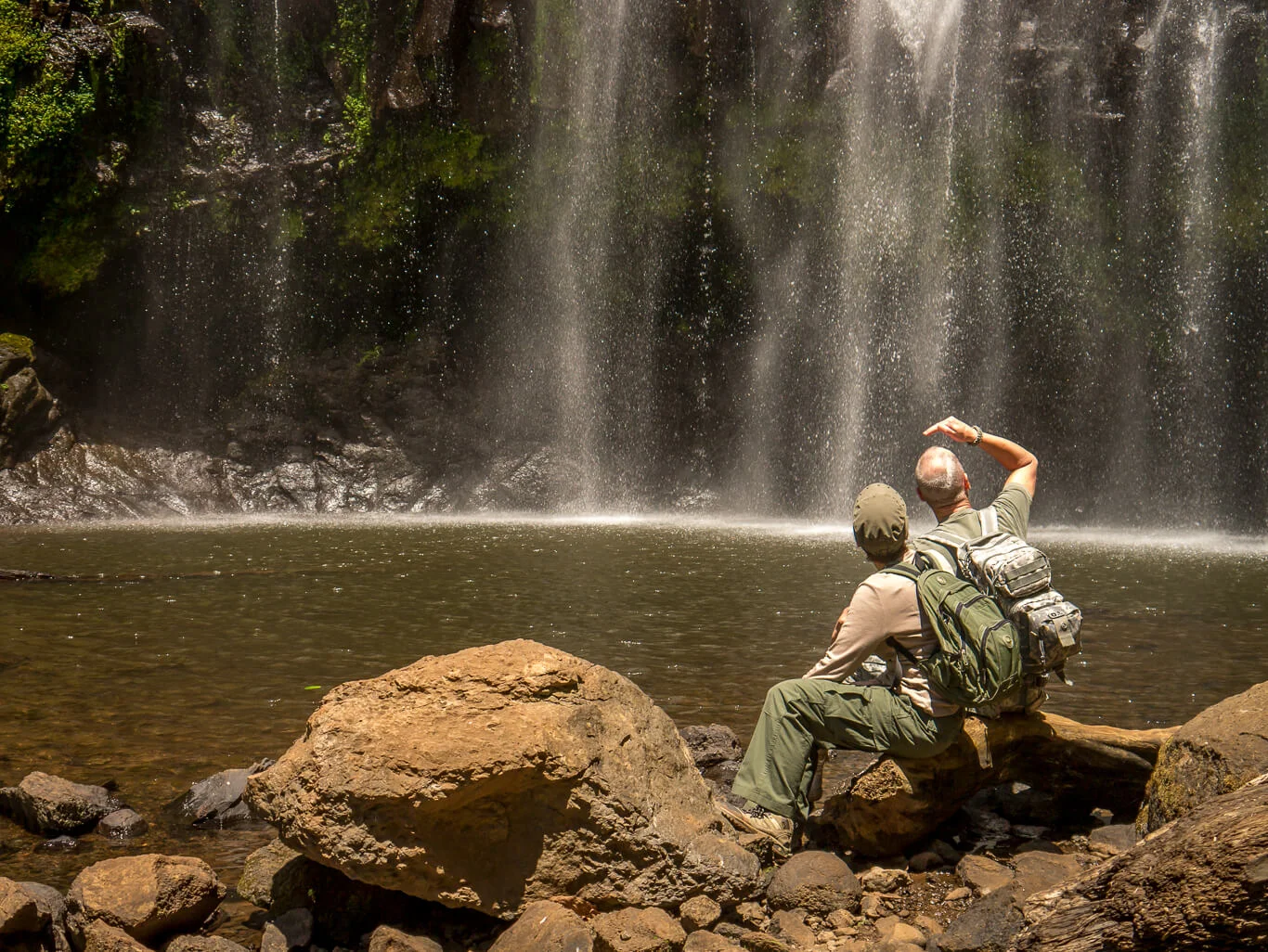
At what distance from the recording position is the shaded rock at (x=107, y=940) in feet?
10.9

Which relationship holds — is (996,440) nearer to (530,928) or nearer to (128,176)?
(530,928)

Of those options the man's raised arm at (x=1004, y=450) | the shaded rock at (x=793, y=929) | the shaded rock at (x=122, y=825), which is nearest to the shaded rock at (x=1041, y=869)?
the shaded rock at (x=793, y=929)

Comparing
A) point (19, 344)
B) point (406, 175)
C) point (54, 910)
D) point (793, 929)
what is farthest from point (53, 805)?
point (406, 175)

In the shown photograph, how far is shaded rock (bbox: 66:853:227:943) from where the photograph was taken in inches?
135

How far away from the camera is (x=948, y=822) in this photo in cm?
427

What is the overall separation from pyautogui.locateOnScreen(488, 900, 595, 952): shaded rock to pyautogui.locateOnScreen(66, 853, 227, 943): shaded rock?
1036mm

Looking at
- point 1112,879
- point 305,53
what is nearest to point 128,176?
point 305,53

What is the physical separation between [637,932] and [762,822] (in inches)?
35.2

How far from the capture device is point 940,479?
162 inches

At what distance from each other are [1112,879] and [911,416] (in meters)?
20.4

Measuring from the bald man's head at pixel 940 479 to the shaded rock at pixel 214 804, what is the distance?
Result: 294 centimetres

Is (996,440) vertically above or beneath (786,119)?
beneath

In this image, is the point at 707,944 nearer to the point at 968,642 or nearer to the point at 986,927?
the point at 986,927

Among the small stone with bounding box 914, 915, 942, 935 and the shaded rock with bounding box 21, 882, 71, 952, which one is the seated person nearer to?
the small stone with bounding box 914, 915, 942, 935
